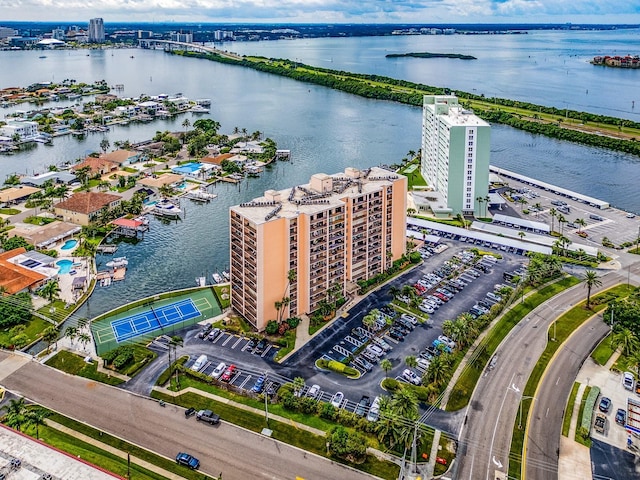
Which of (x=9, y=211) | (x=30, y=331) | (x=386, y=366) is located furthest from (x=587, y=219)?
(x=9, y=211)

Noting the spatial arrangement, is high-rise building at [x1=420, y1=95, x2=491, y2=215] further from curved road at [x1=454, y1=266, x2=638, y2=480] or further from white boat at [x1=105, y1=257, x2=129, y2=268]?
white boat at [x1=105, y1=257, x2=129, y2=268]

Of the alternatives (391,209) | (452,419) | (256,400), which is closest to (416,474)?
(452,419)

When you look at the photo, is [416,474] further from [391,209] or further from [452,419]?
[391,209]

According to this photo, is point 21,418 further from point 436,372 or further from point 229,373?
point 436,372

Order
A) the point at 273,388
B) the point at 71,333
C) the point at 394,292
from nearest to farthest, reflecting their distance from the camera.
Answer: the point at 273,388
the point at 71,333
the point at 394,292

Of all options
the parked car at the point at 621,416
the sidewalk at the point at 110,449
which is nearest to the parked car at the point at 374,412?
the sidewalk at the point at 110,449

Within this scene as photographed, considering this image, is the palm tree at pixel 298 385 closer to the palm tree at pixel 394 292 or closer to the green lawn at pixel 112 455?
the green lawn at pixel 112 455

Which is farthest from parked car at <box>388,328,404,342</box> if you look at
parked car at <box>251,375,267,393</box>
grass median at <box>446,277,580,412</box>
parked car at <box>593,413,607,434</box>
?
parked car at <box>593,413,607,434</box>
